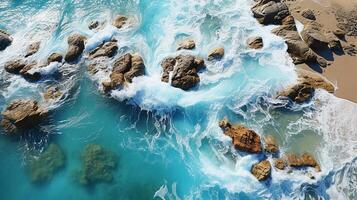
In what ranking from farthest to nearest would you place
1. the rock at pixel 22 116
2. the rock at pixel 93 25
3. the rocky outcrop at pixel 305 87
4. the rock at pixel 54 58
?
the rock at pixel 93 25 → the rock at pixel 54 58 → the rocky outcrop at pixel 305 87 → the rock at pixel 22 116

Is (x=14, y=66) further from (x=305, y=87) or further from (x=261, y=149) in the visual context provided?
(x=305, y=87)

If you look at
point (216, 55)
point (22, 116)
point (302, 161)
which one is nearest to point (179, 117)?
point (216, 55)

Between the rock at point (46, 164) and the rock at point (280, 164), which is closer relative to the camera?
the rock at point (280, 164)

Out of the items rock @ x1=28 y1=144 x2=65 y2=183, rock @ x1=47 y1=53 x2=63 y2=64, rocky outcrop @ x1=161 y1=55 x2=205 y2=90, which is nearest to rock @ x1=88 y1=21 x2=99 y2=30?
rock @ x1=47 y1=53 x2=63 y2=64

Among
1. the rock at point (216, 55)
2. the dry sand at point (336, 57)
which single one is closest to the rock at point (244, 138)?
the rock at point (216, 55)

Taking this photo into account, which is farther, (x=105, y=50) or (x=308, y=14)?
(x=308, y=14)

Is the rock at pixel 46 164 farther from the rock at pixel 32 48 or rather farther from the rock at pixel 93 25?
the rock at pixel 93 25
